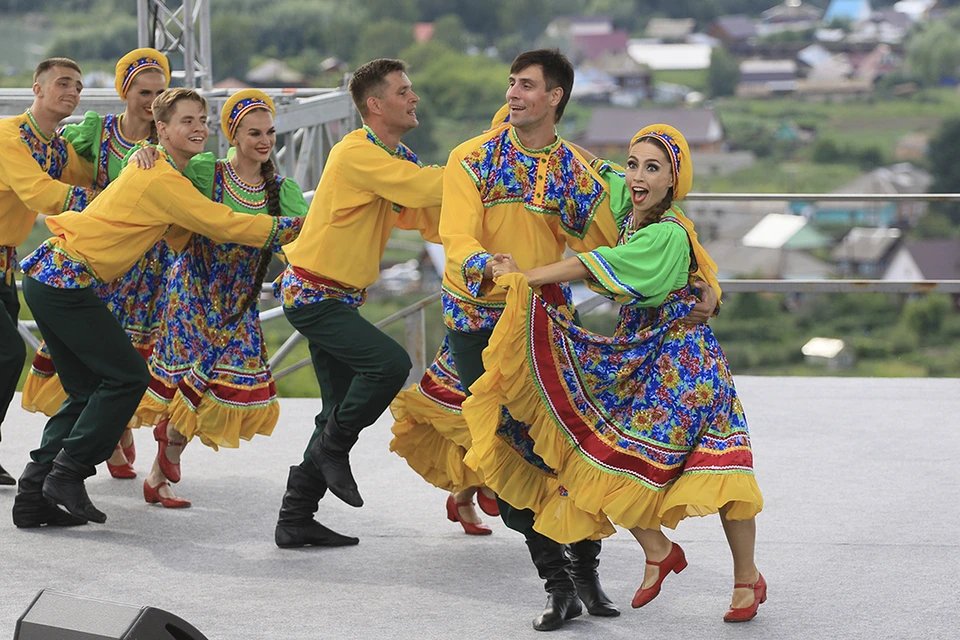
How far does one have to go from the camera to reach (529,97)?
11.3 feet

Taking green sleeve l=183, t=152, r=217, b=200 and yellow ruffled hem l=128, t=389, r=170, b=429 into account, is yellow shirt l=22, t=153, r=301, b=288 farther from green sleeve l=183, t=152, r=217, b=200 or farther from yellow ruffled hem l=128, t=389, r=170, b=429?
yellow ruffled hem l=128, t=389, r=170, b=429

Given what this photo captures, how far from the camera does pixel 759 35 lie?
7875cm

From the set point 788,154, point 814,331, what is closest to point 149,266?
point 814,331

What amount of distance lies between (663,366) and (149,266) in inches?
82.4

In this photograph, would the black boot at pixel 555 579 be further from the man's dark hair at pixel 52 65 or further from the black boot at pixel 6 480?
the man's dark hair at pixel 52 65

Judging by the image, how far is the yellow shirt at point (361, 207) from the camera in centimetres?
382

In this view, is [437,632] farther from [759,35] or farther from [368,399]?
[759,35]

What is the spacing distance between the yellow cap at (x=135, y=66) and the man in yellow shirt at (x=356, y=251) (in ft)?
3.56

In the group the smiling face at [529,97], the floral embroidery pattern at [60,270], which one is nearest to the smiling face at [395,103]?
the smiling face at [529,97]

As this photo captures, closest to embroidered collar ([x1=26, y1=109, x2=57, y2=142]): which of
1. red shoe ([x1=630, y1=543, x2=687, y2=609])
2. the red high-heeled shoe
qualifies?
red shoe ([x1=630, y1=543, x2=687, y2=609])

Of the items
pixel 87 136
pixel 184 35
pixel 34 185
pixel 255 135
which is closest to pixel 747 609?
pixel 255 135

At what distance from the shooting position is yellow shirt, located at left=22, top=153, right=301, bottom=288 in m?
4.07

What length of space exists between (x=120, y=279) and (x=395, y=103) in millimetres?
1340

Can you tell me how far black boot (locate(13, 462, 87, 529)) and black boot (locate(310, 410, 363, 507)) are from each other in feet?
2.79
